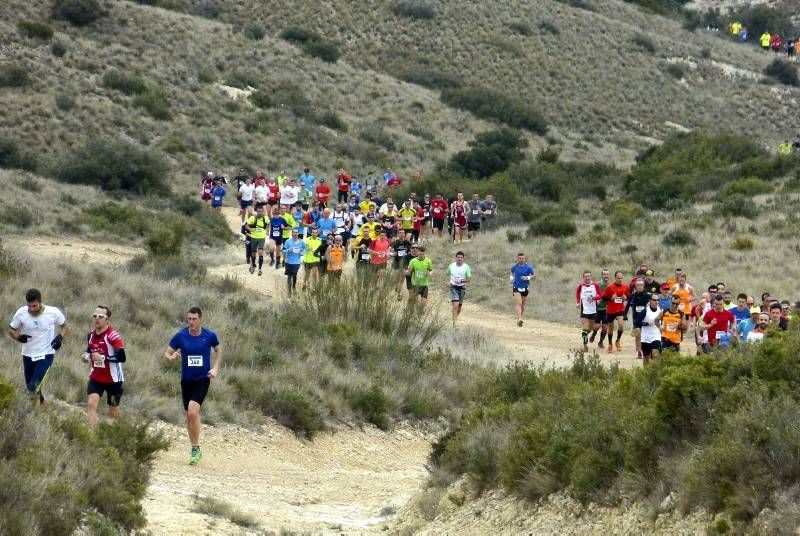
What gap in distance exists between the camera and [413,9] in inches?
2945

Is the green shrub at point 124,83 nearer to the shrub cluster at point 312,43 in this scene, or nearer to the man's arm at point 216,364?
the shrub cluster at point 312,43

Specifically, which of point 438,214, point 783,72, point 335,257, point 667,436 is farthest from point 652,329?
point 783,72

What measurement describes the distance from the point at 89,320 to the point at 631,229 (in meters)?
20.4

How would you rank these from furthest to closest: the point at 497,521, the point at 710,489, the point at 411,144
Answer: the point at 411,144 → the point at 497,521 → the point at 710,489

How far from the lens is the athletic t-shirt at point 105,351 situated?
1190cm

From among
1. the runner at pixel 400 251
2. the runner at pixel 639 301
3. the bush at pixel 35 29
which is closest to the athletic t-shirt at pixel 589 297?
the runner at pixel 639 301

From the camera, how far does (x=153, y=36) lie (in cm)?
5616

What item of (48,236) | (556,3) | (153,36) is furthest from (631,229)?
(556,3)

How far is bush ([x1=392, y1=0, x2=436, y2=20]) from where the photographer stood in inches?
2940

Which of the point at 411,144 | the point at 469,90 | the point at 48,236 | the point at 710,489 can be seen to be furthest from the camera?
the point at 469,90

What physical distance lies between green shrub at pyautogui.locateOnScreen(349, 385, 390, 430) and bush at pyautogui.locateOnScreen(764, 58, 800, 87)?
7487 cm

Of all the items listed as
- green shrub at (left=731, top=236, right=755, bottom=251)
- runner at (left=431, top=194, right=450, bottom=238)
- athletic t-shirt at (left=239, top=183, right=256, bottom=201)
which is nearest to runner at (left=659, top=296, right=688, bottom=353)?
green shrub at (left=731, top=236, right=755, bottom=251)

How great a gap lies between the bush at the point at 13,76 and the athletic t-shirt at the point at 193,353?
35369 mm

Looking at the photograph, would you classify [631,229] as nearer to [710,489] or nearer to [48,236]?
[48,236]
